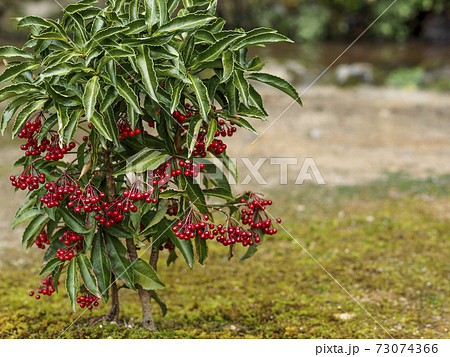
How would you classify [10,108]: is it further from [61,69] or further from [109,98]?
[109,98]

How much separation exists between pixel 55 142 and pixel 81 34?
529mm

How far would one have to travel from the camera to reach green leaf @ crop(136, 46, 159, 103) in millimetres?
2125

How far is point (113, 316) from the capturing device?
3.08 meters

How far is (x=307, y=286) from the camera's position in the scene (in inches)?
154

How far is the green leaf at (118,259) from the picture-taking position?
8.75 ft

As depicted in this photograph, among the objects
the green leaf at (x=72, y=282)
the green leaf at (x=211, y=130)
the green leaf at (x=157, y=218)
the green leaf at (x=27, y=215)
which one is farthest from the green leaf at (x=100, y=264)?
the green leaf at (x=211, y=130)

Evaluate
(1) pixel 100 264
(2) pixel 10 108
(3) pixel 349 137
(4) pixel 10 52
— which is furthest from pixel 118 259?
(3) pixel 349 137

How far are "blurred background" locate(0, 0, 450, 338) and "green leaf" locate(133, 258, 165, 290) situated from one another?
41cm

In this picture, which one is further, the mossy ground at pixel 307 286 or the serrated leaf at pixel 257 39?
the mossy ground at pixel 307 286

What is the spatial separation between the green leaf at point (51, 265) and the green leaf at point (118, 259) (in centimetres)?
26

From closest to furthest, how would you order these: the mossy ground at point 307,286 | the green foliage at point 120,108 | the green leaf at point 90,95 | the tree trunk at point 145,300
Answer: the green leaf at point 90,95, the green foliage at point 120,108, the tree trunk at point 145,300, the mossy ground at point 307,286

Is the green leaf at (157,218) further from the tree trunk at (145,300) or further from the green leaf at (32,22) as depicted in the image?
the green leaf at (32,22)

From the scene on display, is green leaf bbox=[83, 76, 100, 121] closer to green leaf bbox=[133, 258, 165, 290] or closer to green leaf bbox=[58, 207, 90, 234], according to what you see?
green leaf bbox=[58, 207, 90, 234]

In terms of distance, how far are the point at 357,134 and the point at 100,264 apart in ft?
22.1
